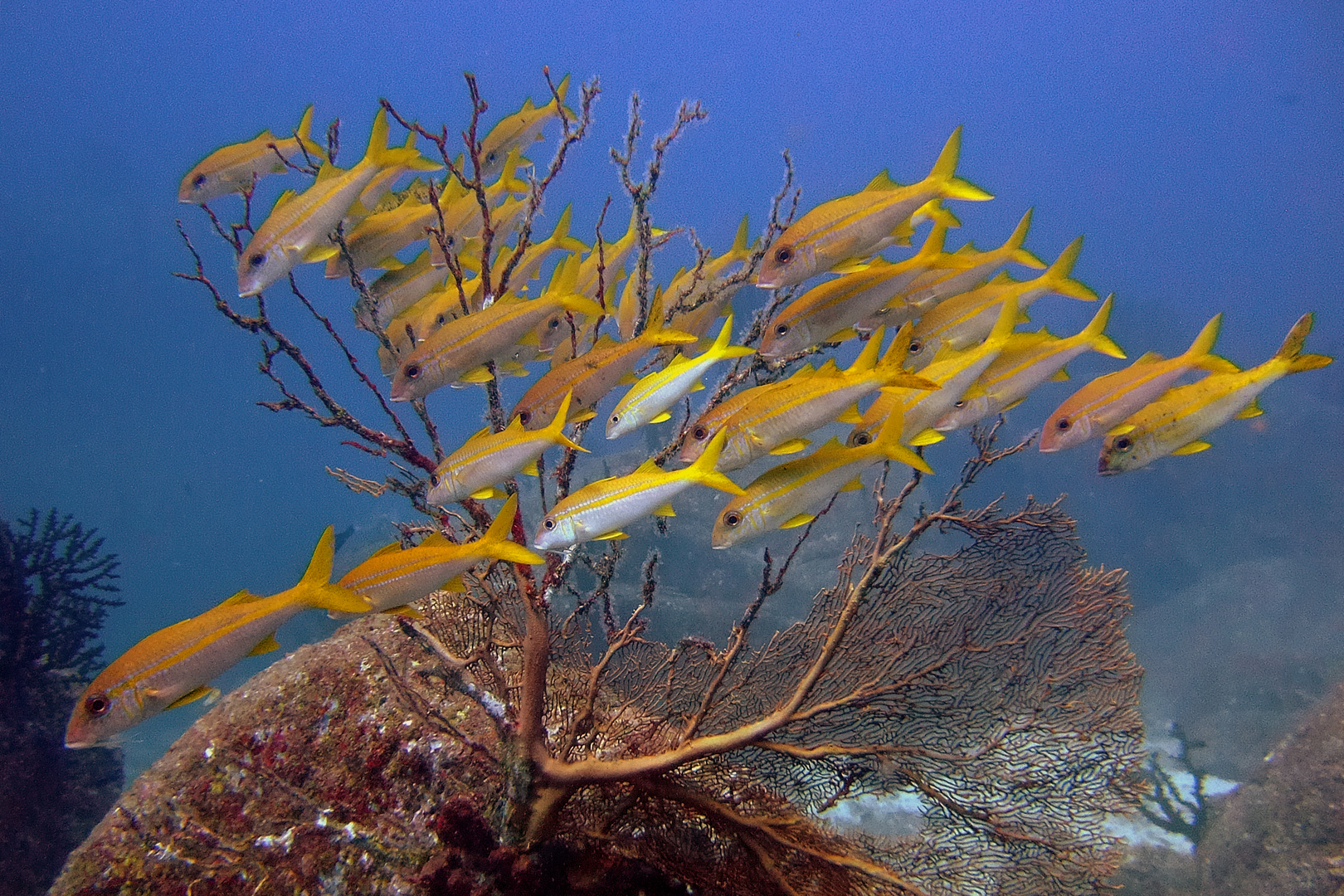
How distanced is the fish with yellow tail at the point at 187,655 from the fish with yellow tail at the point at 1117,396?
2789mm

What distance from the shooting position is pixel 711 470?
6.89ft

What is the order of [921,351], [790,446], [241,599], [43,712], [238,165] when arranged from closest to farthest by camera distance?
[241,599], [790,446], [921,351], [238,165], [43,712]

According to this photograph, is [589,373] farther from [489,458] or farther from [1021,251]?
[1021,251]

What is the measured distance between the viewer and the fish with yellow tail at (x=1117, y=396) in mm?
2473

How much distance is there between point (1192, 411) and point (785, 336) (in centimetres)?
168

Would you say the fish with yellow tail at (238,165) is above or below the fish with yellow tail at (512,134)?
above

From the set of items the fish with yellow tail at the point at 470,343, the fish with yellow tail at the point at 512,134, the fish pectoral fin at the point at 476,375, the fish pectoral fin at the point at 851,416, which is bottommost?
the fish pectoral fin at the point at 851,416

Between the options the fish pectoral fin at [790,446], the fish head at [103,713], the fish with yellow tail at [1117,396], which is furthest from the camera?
the fish with yellow tail at [1117,396]

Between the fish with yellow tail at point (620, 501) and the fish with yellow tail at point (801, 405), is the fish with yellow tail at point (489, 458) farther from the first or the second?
the fish with yellow tail at point (801, 405)

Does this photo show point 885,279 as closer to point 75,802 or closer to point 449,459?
point 449,459

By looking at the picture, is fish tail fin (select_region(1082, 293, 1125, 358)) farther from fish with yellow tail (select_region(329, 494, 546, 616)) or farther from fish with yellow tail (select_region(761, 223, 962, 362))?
fish with yellow tail (select_region(329, 494, 546, 616))

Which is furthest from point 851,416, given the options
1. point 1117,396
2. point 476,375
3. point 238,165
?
point 238,165

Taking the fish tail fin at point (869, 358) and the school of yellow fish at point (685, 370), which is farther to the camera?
the fish tail fin at point (869, 358)

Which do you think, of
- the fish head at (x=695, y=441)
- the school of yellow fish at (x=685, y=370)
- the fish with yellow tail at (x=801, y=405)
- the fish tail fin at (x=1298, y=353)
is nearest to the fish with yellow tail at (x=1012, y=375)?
the school of yellow fish at (x=685, y=370)
